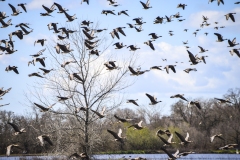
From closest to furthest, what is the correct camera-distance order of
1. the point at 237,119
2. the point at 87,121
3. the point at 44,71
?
the point at 44,71, the point at 87,121, the point at 237,119

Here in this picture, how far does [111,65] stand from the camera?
14711mm

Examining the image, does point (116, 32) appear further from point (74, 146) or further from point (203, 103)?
point (203, 103)

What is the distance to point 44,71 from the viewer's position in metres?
15.2

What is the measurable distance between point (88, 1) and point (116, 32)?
2.13 meters

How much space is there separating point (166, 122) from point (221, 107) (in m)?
13.6

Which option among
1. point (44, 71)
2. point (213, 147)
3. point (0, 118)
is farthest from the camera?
point (0, 118)

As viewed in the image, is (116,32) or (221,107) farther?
(221,107)

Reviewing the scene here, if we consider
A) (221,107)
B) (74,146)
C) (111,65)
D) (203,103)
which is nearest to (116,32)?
(111,65)

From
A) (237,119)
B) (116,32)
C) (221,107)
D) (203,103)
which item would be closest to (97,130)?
(116,32)

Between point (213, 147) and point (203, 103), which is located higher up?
point (203, 103)

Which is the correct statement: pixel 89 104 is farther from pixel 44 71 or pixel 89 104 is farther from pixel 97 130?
pixel 44 71

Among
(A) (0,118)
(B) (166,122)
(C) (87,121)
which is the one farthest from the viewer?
(A) (0,118)

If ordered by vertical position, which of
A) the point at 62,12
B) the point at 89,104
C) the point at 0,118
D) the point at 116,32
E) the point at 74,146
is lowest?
the point at 74,146

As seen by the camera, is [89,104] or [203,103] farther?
[203,103]
